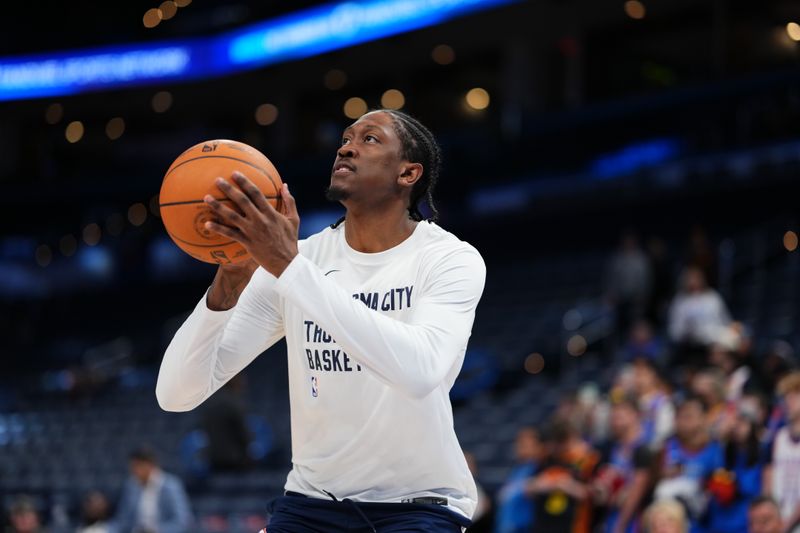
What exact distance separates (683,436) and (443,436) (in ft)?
15.3

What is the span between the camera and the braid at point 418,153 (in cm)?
378

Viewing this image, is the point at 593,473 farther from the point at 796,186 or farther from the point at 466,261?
the point at 796,186

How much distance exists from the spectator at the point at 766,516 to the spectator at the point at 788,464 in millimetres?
405

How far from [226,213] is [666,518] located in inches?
176

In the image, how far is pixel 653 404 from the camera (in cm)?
917

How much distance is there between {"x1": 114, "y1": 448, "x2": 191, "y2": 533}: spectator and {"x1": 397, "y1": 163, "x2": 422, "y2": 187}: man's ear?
670 cm

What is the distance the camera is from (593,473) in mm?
8539

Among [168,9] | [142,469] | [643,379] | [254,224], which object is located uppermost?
[168,9]

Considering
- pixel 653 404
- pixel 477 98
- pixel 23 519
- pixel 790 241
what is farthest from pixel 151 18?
pixel 653 404

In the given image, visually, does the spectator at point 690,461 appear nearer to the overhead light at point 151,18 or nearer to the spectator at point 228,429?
the spectator at point 228,429

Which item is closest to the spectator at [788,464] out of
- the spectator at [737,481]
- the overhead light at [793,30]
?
the spectator at [737,481]

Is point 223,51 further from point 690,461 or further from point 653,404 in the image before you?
point 690,461

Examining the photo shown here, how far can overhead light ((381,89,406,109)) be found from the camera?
24.5 m

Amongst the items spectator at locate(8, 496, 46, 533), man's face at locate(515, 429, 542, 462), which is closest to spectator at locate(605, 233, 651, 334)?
man's face at locate(515, 429, 542, 462)
